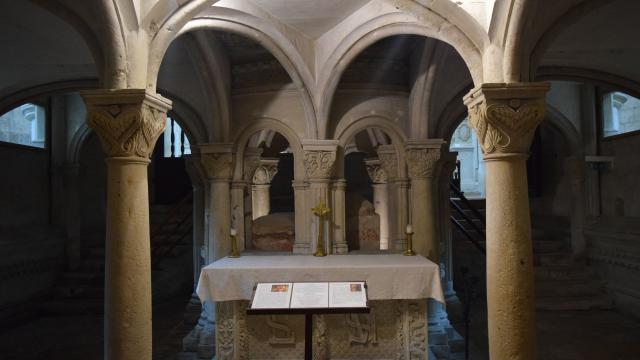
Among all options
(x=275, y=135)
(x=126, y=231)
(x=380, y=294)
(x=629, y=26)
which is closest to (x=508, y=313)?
(x=380, y=294)

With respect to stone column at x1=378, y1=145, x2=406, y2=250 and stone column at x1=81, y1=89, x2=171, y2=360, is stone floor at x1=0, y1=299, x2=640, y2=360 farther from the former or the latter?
stone column at x1=81, y1=89, x2=171, y2=360

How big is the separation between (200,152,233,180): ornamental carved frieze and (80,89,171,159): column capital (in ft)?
12.8

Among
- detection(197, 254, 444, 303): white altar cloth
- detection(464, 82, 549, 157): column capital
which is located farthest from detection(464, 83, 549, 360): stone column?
A: detection(197, 254, 444, 303): white altar cloth

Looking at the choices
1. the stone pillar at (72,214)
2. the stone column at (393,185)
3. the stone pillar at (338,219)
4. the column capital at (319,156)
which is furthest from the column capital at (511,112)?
the stone pillar at (72,214)

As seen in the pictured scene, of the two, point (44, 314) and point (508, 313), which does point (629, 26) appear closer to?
point (508, 313)

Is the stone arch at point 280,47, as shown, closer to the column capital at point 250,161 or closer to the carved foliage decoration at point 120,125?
Answer: the column capital at point 250,161

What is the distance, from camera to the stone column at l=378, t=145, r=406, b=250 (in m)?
8.86

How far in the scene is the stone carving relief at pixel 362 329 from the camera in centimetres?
636

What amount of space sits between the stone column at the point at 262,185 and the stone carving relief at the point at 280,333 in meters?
5.08

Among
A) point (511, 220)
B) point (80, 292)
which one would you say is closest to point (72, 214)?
point (80, 292)

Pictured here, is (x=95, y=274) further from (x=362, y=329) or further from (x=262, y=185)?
(x=362, y=329)

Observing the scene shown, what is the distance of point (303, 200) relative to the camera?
8.34 meters

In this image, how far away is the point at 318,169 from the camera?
7969 mm

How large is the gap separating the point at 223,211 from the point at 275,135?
11.2 feet
